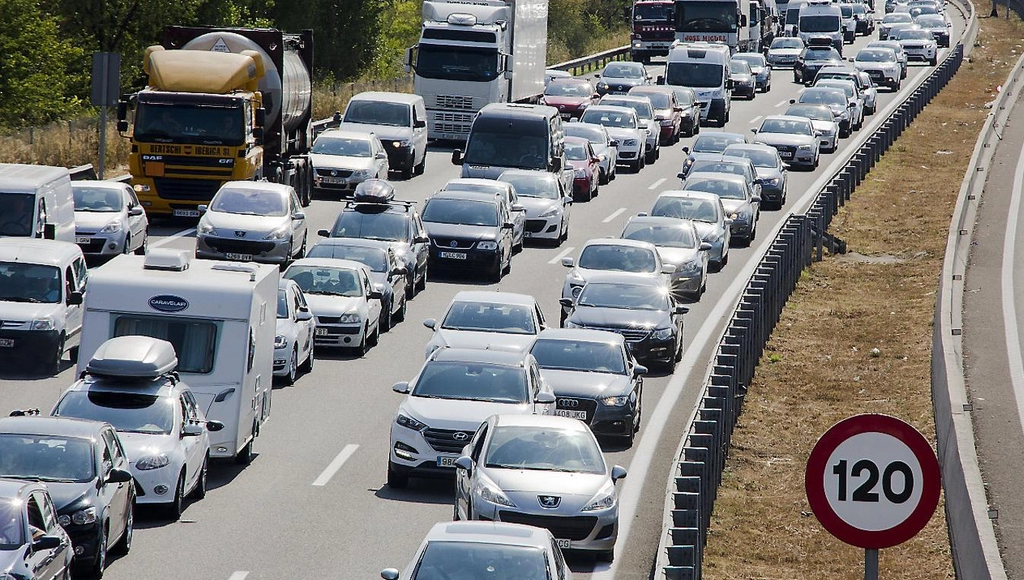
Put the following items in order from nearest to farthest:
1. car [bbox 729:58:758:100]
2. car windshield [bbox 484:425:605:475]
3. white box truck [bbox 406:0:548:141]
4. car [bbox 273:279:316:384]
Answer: car windshield [bbox 484:425:605:475], car [bbox 273:279:316:384], white box truck [bbox 406:0:548:141], car [bbox 729:58:758:100]

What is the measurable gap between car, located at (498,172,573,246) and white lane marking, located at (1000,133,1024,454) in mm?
8942

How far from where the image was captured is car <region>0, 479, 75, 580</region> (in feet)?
41.5

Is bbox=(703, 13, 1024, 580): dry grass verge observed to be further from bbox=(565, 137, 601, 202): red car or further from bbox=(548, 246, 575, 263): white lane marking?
bbox=(565, 137, 601, 202): red car

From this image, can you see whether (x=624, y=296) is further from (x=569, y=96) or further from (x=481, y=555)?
(x=569, y=96)

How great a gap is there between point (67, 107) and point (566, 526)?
3775cm

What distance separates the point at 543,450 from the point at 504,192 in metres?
19.0

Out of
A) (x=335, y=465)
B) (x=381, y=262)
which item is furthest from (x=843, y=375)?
(x=335, y=465)

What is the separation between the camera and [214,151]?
35344mm

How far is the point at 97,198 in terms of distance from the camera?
1230 inches

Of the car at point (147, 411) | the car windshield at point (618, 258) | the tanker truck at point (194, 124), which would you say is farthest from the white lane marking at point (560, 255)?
the car at point (147, 411)

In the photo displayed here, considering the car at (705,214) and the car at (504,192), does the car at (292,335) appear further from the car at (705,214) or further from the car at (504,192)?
the car at (705,214)

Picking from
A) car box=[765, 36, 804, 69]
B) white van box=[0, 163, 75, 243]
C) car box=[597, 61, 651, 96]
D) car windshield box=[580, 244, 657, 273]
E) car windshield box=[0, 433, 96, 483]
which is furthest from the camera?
car box=[765, 36, 804, 69]

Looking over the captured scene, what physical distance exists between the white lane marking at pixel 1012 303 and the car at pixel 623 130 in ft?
33.3

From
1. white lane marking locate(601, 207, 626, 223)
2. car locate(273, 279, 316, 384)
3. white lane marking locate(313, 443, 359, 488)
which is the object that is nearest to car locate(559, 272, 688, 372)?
car locate(273, 279, 316, 384)
